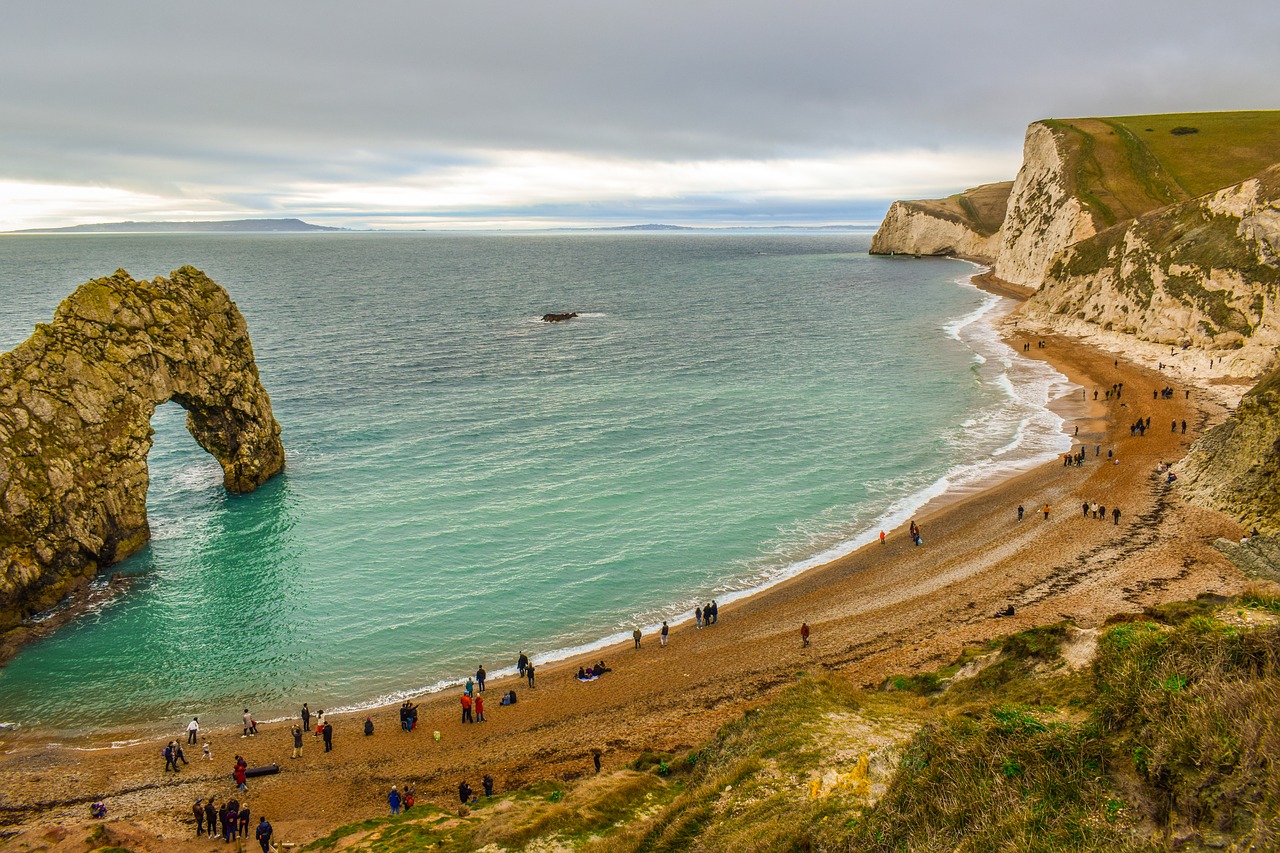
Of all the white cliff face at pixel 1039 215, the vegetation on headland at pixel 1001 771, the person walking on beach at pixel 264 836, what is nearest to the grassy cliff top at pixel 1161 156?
the white cliff face at pixel 1039 215

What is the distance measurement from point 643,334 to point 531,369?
2458 centimetres

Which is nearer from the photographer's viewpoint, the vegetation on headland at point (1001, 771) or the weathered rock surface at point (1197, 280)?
the vegetation on headland at point (1001, 771)

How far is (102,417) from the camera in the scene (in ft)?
123

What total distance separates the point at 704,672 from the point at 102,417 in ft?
111

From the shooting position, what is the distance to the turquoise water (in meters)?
30.4

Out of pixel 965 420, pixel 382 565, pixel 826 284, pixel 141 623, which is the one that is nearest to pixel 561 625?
pixel 382 565

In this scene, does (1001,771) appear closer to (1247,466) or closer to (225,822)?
(225,822)

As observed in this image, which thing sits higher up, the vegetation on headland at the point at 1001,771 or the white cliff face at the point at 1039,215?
the white cliff face at the point at 1039,215

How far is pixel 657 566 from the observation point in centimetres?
3653

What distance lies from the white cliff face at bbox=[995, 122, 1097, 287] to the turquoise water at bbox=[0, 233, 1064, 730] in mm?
26129

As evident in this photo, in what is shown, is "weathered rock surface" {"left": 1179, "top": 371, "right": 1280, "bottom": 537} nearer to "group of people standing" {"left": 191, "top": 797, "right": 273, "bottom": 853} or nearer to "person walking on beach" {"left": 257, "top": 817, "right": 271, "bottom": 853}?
"person walking on beach" {"left": 257, "top": 817, "right": 271, "bottom": 853}

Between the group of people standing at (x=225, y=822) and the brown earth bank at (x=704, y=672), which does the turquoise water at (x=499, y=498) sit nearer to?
the brown earth bank at (x=704, y=672)

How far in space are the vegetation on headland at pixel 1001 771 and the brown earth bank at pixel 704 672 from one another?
13.0ft

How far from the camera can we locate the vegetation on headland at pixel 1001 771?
27.3ft
